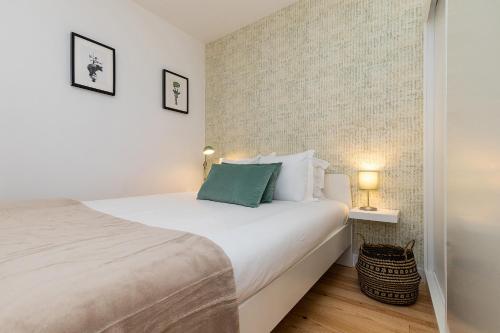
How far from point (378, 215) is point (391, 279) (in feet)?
1.54

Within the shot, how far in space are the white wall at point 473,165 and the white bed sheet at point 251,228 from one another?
65 centimetres

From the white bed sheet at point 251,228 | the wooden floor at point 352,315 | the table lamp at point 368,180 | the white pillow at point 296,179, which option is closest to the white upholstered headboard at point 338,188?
the table lamp at point 368,180

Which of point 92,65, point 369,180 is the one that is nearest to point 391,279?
point 369,180

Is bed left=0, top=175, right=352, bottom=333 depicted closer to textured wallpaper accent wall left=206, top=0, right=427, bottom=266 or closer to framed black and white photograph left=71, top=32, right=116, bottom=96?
textured wallpaper accent wall left=206, top=0, right=427, bottom=266

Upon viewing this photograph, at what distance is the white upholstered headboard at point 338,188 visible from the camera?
7.47 ft

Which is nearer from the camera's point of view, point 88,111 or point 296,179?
point 296,179

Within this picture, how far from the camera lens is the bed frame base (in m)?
0.97

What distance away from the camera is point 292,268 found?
4.18ft

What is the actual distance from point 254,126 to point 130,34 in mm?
1599

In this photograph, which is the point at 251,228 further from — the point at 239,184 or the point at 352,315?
the point at 352,315

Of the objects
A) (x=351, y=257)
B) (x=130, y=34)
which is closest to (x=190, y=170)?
(x=130, y=34)

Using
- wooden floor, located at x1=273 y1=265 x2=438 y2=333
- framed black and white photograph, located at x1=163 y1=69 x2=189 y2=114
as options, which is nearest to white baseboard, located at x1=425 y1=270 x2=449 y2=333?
wooden floor, located at x1=273 y1=265 x2=438 y2=333

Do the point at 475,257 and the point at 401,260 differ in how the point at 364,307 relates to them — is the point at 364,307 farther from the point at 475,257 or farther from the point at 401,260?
the point at 475,257

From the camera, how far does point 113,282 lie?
1.92ft
